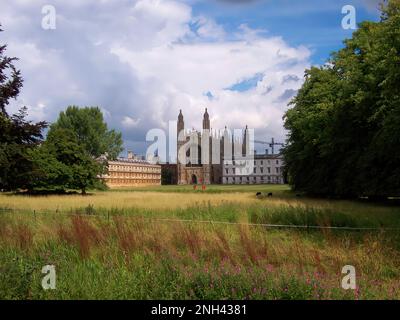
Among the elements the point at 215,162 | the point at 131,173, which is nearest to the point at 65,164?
the point at 131,173

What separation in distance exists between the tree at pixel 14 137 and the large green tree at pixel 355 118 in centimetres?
1652

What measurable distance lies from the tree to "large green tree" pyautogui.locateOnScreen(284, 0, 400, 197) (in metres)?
16.5

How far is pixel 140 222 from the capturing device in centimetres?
1272

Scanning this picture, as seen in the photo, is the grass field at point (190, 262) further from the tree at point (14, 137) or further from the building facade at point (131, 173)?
the building facade at point (131, 173)

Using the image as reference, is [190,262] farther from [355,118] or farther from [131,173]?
[131,173]

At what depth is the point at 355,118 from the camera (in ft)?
119

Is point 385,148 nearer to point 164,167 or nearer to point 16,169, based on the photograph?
point 16,169

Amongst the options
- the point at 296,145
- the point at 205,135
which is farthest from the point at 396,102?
the point at 205,135

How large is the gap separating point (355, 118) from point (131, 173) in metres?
130

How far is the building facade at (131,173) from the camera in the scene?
144062 mm

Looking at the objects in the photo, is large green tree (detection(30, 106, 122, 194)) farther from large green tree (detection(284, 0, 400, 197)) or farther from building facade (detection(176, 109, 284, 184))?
building facade (detection(176, 109, 284, 184))

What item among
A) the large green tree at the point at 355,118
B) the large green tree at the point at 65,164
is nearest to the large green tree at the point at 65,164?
the large green tree at the point at 65,164

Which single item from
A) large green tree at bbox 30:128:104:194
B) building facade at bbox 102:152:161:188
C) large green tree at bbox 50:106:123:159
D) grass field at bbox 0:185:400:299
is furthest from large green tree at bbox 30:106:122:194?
building facade at bbox 102:152:161:188

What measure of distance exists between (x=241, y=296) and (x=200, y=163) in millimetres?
183419
